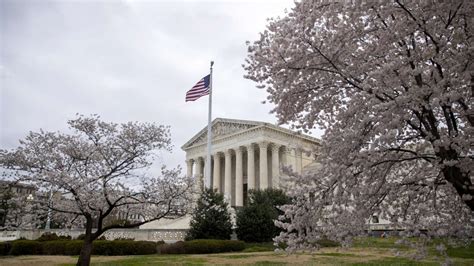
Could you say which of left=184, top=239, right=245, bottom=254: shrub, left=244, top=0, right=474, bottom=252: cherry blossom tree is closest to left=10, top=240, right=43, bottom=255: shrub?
left=184, top=239, right=245, bottom=254: shrub

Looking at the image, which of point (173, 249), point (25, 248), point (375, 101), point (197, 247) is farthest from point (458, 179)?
point (25, 248)

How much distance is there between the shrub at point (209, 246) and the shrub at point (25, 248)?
10.0m

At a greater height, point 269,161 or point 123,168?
point 269,161

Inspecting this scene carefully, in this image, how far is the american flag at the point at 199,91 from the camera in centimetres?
3450

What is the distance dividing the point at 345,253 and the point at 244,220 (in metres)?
10.2

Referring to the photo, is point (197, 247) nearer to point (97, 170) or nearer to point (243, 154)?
point (97, 170)

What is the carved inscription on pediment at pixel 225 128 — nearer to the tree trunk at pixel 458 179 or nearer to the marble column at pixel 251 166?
the marble column at pixel 251 166

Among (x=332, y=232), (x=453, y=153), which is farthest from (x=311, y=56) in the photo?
(x=332, y=232)

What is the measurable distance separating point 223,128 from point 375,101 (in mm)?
57603

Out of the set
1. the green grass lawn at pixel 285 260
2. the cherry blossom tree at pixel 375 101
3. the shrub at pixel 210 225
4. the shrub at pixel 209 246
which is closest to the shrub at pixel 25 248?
the green grass lawn at pixel 285 260

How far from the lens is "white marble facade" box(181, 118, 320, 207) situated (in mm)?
58125

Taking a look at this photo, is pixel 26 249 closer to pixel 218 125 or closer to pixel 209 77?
pixel 209 77

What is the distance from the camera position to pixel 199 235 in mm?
29219

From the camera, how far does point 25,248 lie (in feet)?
81.9
